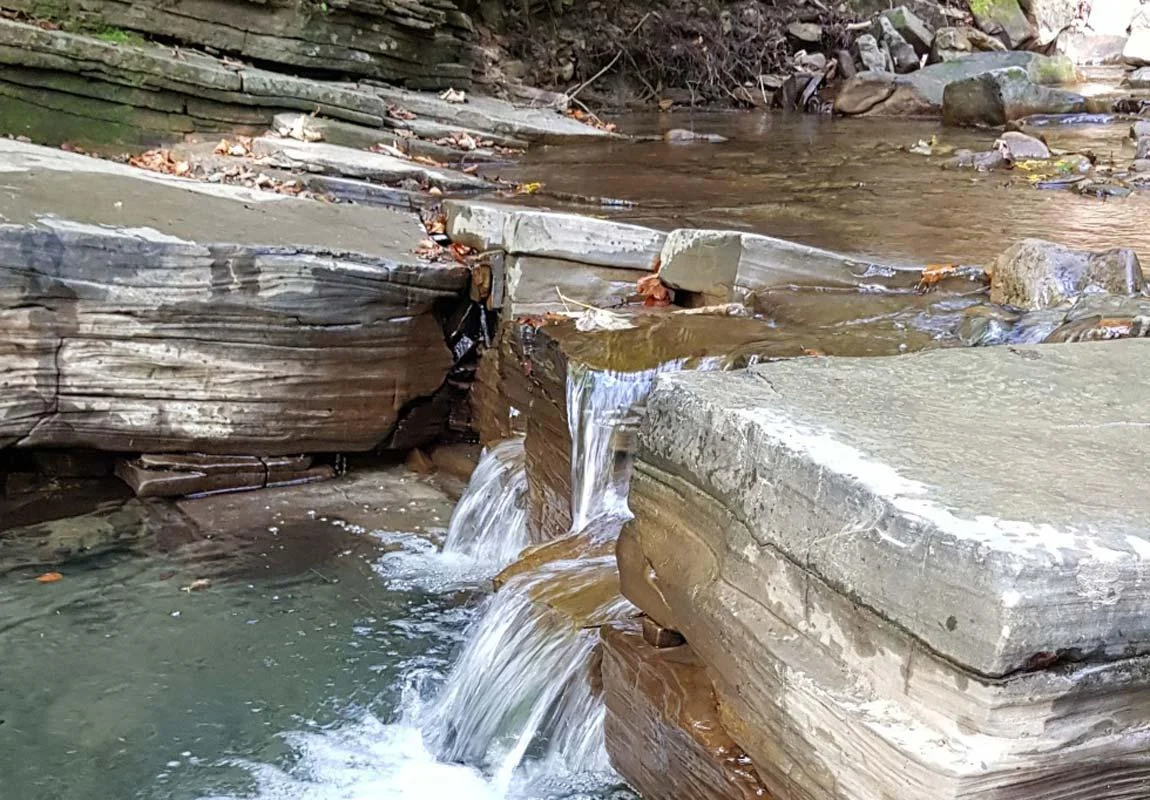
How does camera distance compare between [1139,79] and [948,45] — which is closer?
[948,45]

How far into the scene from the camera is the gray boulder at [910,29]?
700 inches

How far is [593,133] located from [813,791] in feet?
28.8

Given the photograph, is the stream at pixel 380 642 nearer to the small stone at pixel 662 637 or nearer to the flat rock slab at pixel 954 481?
the small stone at pixel 662 637

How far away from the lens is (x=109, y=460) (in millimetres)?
5551

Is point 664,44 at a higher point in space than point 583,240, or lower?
higher

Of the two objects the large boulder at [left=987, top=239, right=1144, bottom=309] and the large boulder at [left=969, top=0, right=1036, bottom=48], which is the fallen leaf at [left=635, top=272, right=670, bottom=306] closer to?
the large boulder at [left=987, top=239, right=1144, bottom=309]

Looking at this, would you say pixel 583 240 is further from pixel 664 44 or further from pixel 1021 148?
pixel 664 44

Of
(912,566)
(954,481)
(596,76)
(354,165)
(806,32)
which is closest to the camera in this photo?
(912,566)

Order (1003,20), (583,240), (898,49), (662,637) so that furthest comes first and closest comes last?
1. (1003,20)
2. (898,49)
3. (583,240)
4. (662,637)

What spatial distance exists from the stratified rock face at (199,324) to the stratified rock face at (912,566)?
9.81 ft

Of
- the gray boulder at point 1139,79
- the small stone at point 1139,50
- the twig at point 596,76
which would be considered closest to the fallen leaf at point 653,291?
the twig at point 596,76

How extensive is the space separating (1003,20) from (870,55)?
856cm

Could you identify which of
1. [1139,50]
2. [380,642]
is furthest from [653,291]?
[1139,50]

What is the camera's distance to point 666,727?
2695 millimetres
